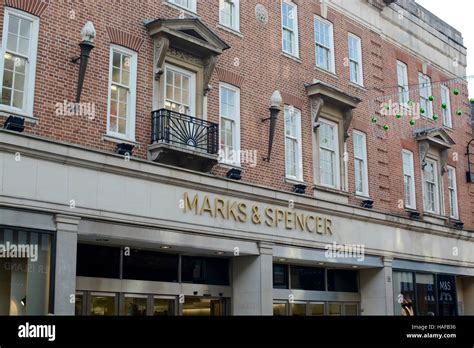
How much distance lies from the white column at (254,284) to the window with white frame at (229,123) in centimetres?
249

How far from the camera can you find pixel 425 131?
24.2 metres

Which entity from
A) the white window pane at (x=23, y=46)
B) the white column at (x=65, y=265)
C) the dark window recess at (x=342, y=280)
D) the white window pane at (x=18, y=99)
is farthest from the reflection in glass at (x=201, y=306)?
the white window pane at (x=23, y=46)

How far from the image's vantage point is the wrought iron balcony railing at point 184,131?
14742 mm

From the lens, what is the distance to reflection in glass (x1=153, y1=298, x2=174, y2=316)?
1513 centimetres

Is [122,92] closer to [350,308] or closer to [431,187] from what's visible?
[350,308]

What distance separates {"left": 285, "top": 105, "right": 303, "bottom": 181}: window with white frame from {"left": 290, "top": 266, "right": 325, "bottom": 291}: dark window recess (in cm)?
281

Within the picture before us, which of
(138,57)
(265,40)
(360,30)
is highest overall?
(360,30)

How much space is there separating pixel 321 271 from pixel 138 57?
363 inches

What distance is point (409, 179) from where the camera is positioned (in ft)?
78.0

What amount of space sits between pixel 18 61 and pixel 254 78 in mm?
7176

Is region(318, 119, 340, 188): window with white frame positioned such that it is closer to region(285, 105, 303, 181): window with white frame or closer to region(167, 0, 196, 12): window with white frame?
region(285, 105, 303, 181): window with white frame
